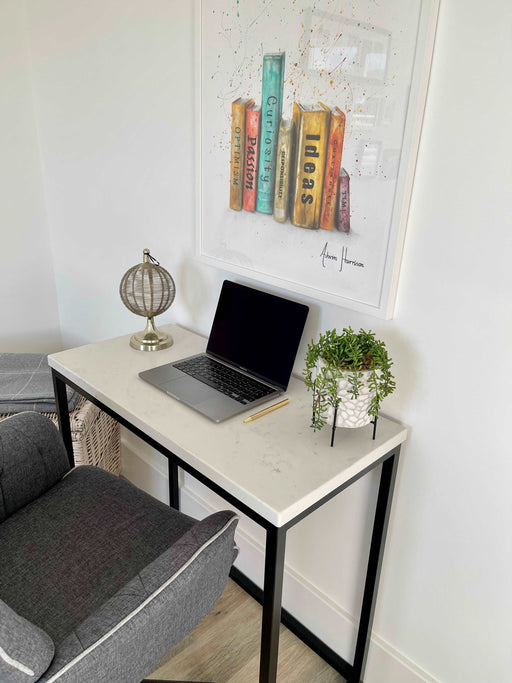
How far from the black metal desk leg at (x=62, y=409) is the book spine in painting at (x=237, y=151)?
0.69 m

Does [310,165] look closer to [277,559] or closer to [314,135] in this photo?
[314,135]

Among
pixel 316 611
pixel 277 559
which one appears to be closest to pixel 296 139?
pixel 277 559

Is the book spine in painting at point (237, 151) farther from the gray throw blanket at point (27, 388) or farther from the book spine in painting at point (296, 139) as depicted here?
the gray throw blanket at point (27, 388)

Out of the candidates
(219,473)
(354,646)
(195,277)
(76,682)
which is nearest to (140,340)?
(195,277)

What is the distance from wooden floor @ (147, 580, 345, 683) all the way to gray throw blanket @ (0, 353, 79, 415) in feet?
2.64

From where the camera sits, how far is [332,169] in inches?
44.5

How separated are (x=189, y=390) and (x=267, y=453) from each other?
0.30 m

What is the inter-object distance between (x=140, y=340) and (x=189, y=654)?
92 cm

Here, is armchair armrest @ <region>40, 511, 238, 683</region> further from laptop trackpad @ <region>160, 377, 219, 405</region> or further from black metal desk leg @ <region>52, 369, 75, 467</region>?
black metal desk leg @ <region>52, 369, 75, 467</region>

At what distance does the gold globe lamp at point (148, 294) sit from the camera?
1.52 m

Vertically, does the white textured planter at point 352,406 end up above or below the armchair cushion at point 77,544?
above

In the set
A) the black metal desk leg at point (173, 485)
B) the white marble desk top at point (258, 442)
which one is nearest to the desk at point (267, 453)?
the white marble desk top at point (258, 442)

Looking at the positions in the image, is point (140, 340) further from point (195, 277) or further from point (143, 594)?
point (143, 594)
